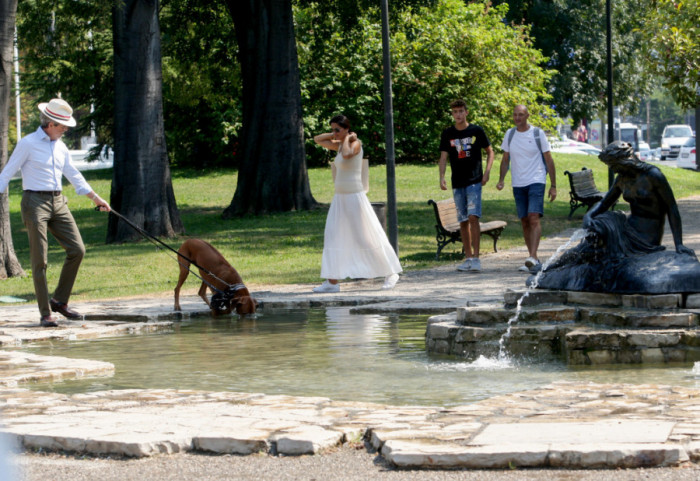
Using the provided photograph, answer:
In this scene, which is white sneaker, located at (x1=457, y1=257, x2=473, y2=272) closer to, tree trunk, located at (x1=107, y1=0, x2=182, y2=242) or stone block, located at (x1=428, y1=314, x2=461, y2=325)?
stone block, located at (x1=428, y1=314, x2=461, y2=325)

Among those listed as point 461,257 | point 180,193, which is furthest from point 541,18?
point 461,257

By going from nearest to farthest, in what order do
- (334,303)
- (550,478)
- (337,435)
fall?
(550,478), (337,435), (334,303)

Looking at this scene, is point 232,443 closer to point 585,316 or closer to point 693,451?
point 693,451

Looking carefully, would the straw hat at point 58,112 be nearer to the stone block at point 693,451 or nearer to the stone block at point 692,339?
the stone block at point 692,339

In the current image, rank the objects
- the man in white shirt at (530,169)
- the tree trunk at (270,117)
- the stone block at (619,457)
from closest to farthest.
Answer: the stone block at (619,457) → the man in white shirt at (530,169) → the tree trunk at (270,117)

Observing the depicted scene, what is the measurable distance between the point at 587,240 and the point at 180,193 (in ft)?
74.5

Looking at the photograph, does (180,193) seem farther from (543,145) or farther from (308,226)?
(543,145)

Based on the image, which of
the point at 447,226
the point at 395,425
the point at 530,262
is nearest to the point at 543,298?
the point at 395,425

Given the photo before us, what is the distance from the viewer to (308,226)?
2017cm

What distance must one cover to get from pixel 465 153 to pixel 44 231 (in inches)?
228

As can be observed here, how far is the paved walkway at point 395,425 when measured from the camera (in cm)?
471

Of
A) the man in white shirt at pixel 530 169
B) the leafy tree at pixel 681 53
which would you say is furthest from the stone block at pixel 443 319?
the leafy tree at pixel 681 53

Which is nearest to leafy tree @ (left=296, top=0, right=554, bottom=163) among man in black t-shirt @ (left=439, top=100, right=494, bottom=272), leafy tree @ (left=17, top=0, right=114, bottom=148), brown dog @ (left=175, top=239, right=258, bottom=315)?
leafy tree @ (left=17, top=0, right=114, bottom=148)

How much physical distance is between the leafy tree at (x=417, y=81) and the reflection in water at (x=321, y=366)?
79.7 feet
